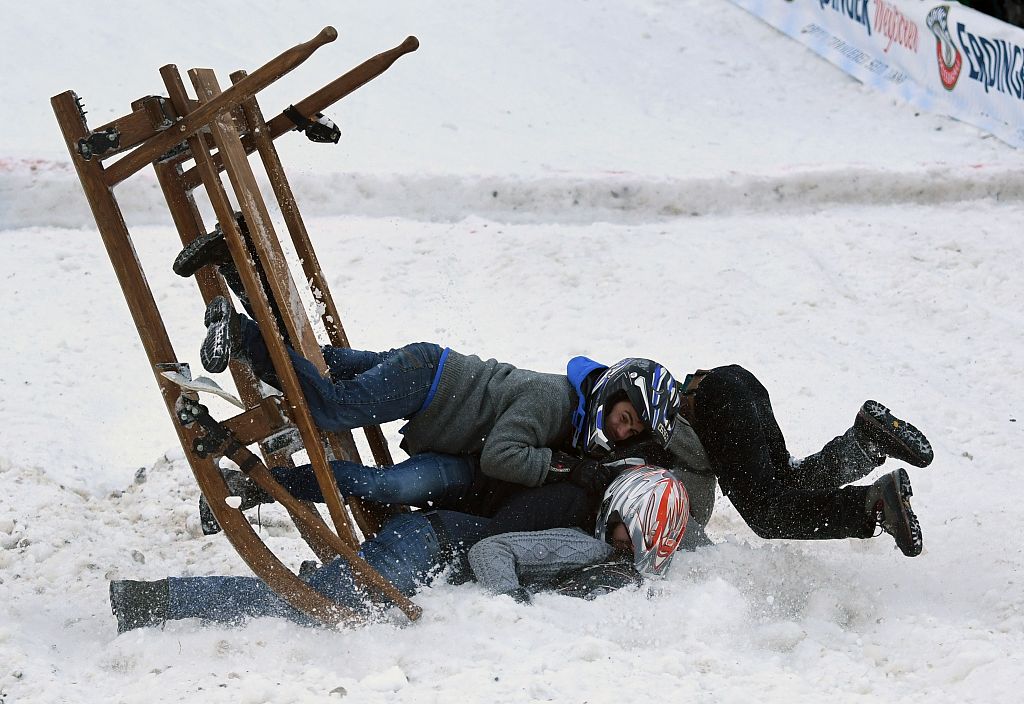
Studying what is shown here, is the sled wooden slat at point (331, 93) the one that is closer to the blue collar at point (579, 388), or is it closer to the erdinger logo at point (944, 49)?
the blue collar at point (579, 388)

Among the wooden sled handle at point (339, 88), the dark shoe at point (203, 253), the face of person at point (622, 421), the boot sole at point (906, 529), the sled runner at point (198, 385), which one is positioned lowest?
the boot sole at point (906, 529)

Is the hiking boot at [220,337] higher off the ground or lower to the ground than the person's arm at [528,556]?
higher

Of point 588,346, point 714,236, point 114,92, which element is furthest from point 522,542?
point 114,92

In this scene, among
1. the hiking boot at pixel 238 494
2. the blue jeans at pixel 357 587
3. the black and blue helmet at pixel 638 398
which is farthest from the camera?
the black and blue helmet at pixel 638 398

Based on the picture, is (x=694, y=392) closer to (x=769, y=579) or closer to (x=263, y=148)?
(x=769, y=579)

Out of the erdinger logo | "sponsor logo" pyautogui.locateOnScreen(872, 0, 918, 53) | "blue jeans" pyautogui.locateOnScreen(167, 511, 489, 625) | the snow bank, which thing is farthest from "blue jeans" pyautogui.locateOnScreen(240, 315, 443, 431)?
"sponsor logo" pyautogui.locateOnScreen(872, 0, 918, 53)

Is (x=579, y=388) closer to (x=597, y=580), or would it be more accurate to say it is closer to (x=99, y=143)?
(x=597, y=580)

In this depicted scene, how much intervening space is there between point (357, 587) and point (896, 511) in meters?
2.09

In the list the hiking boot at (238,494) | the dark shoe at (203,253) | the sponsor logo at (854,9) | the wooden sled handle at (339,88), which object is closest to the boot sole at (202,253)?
the dark shoe at (203,253)

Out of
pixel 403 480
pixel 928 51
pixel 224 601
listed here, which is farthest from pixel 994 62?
pixel 224 601

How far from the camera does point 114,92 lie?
9.45 m

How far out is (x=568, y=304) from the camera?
7125mm

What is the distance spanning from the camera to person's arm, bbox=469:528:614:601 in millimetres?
3857

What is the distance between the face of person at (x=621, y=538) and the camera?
4.14 meters
